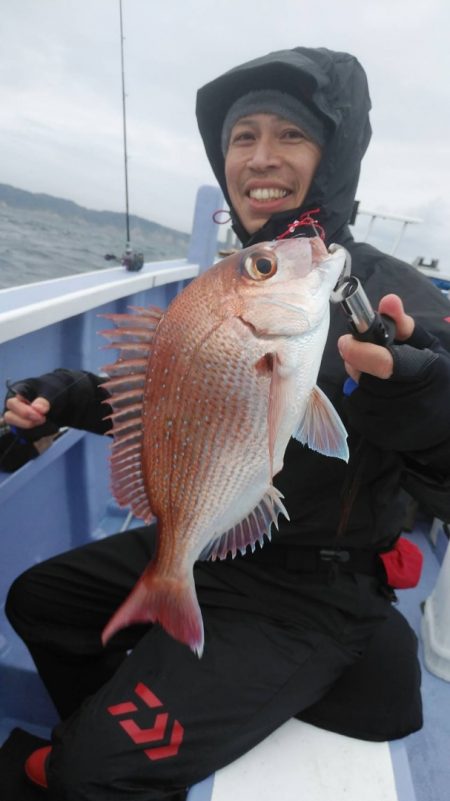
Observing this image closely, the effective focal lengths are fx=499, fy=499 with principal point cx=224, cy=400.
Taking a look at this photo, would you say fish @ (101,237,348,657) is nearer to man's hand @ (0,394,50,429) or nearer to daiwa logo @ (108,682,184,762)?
daiwa logo @ (108,682,184,762)

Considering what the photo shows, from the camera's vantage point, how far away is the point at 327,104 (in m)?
1.91

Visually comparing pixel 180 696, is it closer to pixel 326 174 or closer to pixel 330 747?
pixel 330 747

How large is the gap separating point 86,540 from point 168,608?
2.08 m

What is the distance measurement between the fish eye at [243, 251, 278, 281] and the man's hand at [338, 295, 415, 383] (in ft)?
0.81

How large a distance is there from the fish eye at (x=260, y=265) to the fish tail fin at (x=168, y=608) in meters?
0.78

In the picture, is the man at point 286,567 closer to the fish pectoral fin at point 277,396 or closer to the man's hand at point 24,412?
the man's hand at point 24,412

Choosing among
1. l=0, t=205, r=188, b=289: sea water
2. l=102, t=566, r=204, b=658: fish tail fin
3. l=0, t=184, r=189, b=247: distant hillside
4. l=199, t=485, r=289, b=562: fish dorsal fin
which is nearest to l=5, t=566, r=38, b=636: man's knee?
l=102, t=566, r=204, b=658: fish tail fin

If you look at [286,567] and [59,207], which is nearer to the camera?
[286,567]

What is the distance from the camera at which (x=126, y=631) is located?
1970mm

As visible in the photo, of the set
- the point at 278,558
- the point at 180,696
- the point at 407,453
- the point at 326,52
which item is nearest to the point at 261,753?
the point at 180,696

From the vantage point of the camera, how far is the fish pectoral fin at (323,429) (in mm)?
1203

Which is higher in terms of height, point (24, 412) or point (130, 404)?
point (130, 404)

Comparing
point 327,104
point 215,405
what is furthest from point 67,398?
point 327,104

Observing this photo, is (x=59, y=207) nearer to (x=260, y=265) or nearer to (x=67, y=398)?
(x=67, y=398)
